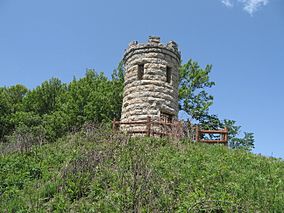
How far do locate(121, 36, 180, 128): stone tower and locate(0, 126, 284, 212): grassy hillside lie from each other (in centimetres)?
699

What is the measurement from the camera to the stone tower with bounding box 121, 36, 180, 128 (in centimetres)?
1992

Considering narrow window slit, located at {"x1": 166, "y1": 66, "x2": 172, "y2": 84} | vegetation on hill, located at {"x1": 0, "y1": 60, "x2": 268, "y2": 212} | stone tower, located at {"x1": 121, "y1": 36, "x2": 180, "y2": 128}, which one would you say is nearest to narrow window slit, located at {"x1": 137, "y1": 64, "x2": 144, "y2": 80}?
stone tower, located at {"x1": 121, "y1": 36, "x2": 180, "y2": 128}

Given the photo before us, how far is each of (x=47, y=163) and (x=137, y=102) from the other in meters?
9.32

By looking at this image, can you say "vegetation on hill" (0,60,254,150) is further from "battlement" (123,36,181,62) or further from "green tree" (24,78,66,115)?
"battlement" (123,36,181,62)

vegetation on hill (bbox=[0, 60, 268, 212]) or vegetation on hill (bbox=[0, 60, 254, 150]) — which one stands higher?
vegetation on hill (bbox=[0, 60, 254, 150])

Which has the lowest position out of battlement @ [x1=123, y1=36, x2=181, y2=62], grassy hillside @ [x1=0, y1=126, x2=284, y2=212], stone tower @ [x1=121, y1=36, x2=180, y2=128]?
grassy hillside @ [x1=0, y1=126, x2=284, y2=212]

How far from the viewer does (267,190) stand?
331 inches

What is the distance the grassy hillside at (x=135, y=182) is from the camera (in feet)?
23.8

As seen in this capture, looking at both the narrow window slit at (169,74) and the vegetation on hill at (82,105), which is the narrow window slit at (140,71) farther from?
the vegetation on hill at (82,105)

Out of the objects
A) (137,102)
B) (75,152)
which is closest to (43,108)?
(137,102)

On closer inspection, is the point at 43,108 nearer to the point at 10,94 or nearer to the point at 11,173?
the point at 10,94

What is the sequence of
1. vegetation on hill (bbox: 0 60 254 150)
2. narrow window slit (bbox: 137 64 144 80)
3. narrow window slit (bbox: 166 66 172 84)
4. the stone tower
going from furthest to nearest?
vegetation on hill (bbox: 0 60 254 150)
narrow window slit (bbox: 166 66 172 84)
narrow window slit (bbox: 137 64 144 80)
the stone tower

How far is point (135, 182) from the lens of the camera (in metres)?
7.08

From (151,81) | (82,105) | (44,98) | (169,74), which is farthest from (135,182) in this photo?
(44,98)
